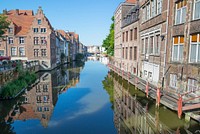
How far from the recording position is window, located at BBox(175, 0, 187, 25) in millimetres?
11281

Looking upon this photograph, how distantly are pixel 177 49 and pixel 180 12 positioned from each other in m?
2.78

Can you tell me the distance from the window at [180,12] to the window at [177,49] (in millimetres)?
1302

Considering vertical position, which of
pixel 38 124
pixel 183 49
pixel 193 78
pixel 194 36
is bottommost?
pixel 38 124

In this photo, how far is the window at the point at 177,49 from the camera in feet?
38.4

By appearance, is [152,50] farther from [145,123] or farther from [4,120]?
[4,120]

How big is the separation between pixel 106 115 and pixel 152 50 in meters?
9.63

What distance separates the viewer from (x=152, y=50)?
17.3m

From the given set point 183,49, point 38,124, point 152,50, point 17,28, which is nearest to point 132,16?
point 152,50

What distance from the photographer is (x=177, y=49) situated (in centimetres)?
1216

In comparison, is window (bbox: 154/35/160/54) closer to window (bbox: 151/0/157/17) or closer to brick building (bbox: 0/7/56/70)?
window (bbox: 151/0/157/17)

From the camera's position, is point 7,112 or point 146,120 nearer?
point 146,120

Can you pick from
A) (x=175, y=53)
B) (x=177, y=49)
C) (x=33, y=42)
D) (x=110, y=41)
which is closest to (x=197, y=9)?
(x=177, y=49)

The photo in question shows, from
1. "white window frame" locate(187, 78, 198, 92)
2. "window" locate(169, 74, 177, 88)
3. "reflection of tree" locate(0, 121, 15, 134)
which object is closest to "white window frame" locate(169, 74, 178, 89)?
"window" locate(169, 74, 177, 88)

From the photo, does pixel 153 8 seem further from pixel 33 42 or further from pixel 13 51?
pixel 13 51
